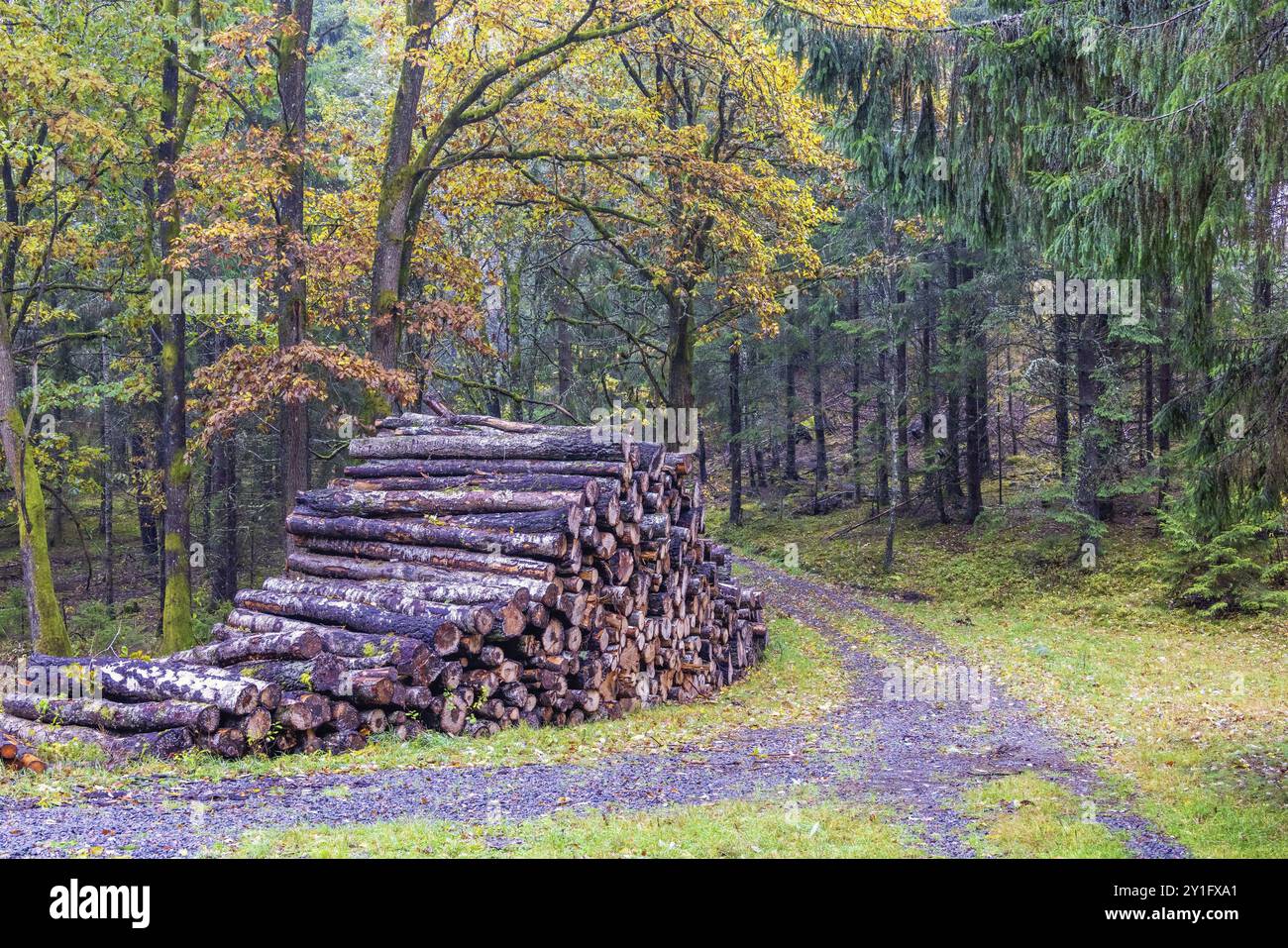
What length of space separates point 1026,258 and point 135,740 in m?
21.4

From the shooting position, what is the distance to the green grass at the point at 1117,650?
26.1ft

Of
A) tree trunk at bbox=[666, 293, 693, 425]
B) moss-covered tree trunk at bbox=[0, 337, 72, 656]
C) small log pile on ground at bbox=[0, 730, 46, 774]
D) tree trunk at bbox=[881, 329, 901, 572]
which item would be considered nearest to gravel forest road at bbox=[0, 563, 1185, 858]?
small log pile on ground at bbox=[0, 730, 46, 774]

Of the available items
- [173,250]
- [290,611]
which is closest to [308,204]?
[173,250]

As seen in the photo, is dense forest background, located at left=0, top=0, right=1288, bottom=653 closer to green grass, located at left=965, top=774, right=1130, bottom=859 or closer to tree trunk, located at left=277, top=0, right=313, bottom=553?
tree trunk, located at left=277, top=0, right=313, bottom=553

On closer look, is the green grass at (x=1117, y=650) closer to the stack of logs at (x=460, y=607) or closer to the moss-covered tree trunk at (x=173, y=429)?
the stack of logs at (x=460, y=607)

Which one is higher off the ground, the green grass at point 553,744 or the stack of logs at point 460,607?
the stack of logs at point 460,607

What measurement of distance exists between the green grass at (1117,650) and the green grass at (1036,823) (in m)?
0.58

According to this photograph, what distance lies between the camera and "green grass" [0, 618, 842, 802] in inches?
305

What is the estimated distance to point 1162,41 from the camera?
7.11 metres

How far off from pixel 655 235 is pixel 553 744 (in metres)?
13.6

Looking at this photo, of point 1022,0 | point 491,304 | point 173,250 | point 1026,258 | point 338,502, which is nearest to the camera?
point 1022,0

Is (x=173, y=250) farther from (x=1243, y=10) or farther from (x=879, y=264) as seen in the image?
(x=879, y=264)

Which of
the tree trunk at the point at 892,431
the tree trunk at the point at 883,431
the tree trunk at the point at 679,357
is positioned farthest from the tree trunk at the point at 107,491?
the tree trunk at the point at 883,431

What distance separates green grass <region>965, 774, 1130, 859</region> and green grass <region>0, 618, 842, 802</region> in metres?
3.11
